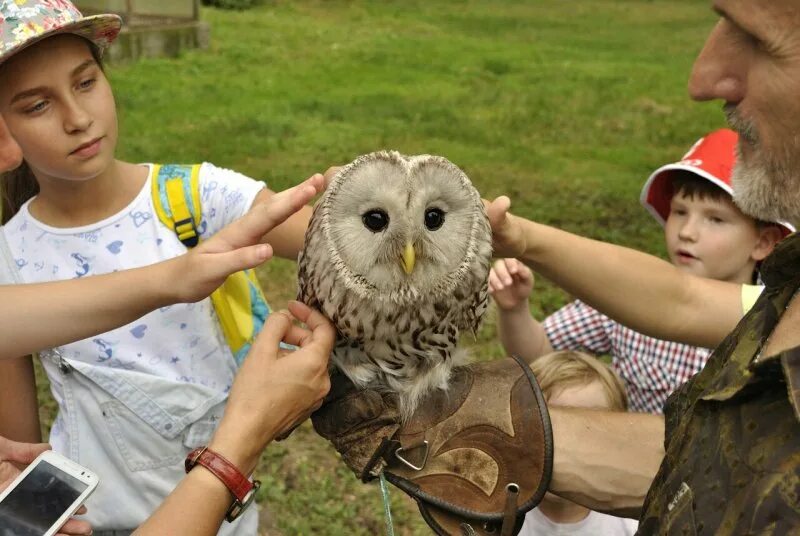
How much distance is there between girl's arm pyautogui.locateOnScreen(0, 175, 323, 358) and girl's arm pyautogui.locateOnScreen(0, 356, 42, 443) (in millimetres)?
274

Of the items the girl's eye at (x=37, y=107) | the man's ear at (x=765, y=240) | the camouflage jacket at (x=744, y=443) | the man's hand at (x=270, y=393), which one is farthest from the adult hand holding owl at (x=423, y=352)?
the man's ear at (x=765, y=240)

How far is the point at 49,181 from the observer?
198 cm

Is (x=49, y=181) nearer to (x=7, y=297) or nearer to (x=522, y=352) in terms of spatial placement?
(x=7, y=297)

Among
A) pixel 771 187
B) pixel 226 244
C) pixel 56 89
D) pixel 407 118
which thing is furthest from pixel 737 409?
pixel 407 118

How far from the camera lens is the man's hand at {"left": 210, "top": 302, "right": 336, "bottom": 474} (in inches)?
61.0

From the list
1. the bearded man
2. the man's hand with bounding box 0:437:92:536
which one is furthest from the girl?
the bearded man

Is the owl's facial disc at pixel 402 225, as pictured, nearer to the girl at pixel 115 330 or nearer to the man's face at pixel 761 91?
the girl at pixel 115 330

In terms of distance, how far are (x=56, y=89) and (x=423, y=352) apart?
1054mm

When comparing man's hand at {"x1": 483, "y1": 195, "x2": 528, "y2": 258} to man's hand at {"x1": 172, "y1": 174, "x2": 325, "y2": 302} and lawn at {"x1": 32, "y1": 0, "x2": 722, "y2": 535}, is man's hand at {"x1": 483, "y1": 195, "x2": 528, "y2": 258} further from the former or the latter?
lawn at {"x1": 32, "y1": 0, "x2": 722, "y2": 535}

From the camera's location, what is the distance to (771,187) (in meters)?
1.35

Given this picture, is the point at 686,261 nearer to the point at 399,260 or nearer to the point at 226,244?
the point at 399,260

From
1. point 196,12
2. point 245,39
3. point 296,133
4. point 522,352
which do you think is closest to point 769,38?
point 522,352

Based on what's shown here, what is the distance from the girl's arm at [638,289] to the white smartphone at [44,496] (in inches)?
46.0

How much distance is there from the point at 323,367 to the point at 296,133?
6.47m
